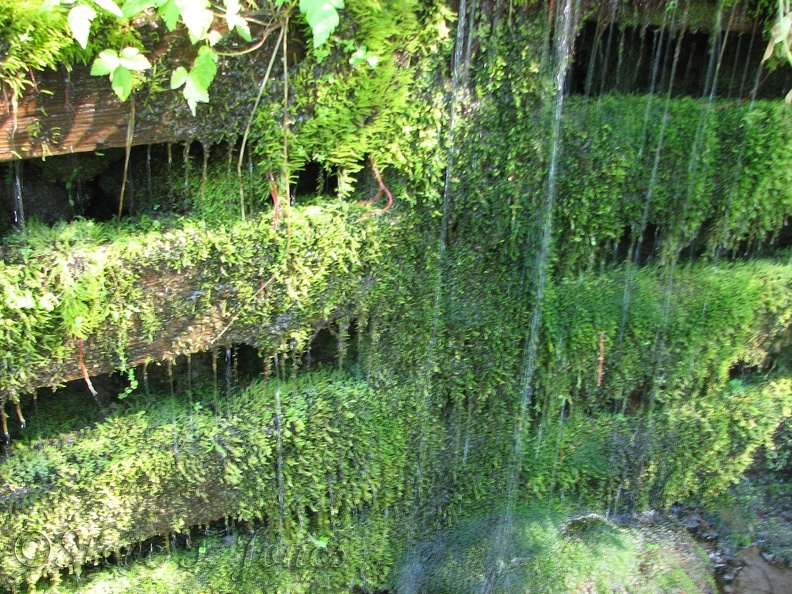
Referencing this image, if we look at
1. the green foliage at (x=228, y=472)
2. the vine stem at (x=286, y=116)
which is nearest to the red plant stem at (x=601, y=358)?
the green foliage at (x=228, y=472)

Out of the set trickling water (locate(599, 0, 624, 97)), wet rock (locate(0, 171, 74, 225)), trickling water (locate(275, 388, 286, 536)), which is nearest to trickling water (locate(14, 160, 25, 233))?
wet rock (locate(0, 171, 74, 225))

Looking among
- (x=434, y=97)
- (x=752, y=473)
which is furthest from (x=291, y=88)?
(x=752, y=473)

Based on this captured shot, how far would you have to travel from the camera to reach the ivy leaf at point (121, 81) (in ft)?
7.29

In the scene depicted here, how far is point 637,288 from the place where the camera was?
364 centimetres

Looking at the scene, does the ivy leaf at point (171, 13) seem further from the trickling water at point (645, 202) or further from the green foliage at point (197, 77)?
the trickling water at point (645, 202)

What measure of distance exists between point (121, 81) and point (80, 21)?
0.24 metres

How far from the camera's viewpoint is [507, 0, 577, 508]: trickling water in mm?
2971

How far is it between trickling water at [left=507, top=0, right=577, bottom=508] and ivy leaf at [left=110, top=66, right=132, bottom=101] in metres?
1.85

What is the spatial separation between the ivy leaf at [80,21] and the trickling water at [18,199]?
0.59 meters

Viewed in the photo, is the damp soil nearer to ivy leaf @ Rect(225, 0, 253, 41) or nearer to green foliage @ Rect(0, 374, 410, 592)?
green foliage @ Rect(0, 374, 410, 592)

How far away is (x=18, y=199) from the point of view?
2455mm

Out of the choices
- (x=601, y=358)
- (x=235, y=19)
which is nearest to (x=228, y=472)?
(x=235, y=19)

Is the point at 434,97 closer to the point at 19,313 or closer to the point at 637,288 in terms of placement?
the point at 637,288

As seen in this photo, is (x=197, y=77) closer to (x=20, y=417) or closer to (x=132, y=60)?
(x=132, y=60)
